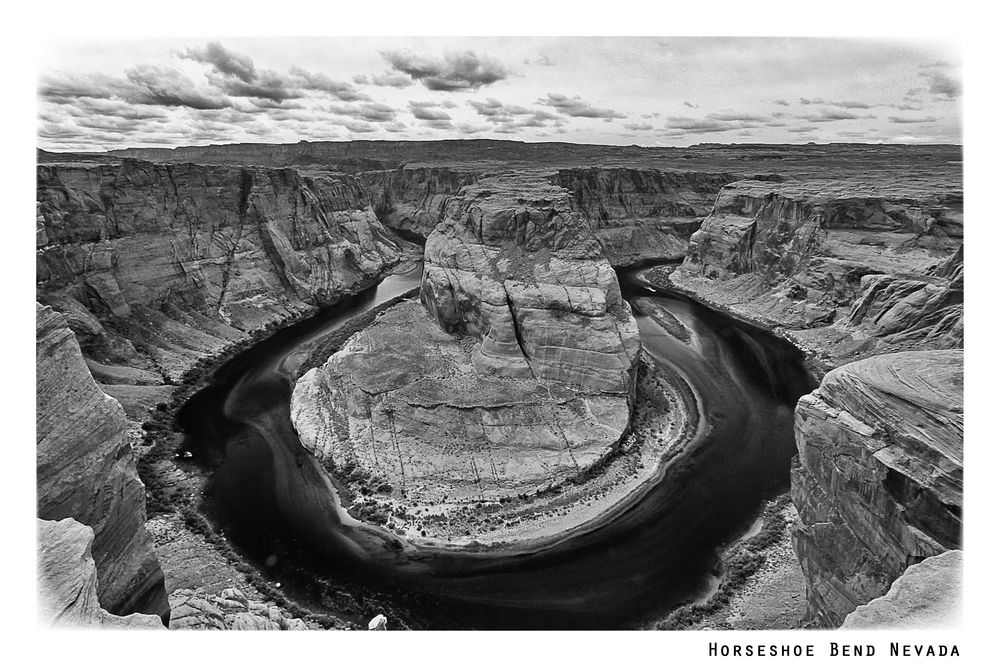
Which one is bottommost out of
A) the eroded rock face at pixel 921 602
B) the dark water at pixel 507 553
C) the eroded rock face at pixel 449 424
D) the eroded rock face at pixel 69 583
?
the dark water at pixel 507 553

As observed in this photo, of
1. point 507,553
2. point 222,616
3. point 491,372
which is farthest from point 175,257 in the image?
point 222,616

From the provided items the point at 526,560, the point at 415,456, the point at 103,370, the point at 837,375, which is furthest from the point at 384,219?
the point at 837,375

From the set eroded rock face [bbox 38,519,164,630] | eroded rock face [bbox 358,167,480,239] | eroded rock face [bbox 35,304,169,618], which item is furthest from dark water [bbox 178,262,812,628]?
eroded rock face [bbox 358,167,480,239]

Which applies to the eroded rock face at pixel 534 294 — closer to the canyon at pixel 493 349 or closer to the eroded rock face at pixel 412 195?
the canyon at pixel 493 349

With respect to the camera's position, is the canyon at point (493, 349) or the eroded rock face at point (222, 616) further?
the canyon at point (493, 349)

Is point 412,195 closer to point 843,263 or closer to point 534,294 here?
point 843,263

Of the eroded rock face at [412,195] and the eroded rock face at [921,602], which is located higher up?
the eroded rock face at [412,195]

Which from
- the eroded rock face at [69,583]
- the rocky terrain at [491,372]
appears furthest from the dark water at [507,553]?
the eroded rock face at [69,583]
